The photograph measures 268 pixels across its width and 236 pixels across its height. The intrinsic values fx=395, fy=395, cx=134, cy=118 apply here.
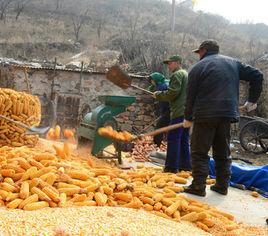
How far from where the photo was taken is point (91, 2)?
47.3 meters

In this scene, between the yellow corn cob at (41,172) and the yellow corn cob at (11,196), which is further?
the yellow corn cob at (41,172)

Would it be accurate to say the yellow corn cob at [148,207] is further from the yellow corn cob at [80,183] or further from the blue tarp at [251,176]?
the blue tarp at [251,176]

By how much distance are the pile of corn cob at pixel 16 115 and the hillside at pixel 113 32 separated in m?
7.33

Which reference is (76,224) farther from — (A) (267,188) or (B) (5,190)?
(A) (267,188)

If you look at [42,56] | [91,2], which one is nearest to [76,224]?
[42,56]

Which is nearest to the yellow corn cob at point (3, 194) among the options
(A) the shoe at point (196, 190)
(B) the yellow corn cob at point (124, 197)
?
(B) the yellow corn cob at point (124, 197)

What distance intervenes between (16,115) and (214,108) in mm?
3582

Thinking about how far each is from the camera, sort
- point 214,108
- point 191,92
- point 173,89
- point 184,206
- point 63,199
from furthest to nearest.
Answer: point 173,89 → point 191,92 → point 214,108 → point 184,206 → point 63,199

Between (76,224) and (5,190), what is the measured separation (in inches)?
42.1

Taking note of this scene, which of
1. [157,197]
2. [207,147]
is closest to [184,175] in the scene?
[207,147]

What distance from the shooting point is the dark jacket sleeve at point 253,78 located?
5172 mm

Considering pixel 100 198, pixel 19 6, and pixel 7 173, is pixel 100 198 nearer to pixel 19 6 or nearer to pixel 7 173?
pixel 7 173

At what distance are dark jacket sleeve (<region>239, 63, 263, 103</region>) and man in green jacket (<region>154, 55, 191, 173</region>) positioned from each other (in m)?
1.31

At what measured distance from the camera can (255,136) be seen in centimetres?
1030
